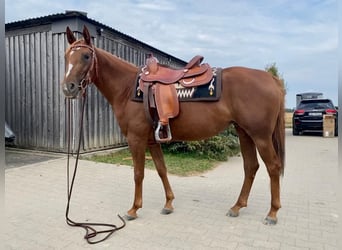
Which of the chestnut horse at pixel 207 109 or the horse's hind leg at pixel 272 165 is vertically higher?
the chestnut horse at pixel 207 109

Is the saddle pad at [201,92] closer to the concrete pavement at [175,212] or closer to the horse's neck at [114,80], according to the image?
the horse's neck at [114,80]

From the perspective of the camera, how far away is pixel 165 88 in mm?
2975

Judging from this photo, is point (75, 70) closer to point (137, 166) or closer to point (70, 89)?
point (70, 89)

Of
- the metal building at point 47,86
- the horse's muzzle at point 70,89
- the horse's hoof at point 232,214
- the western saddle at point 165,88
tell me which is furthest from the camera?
the metal building at point 47,86

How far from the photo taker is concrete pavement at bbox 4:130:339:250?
2561 mm

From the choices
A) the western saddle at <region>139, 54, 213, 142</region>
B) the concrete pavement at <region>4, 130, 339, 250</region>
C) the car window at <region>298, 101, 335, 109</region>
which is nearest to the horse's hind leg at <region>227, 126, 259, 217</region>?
the concrete pavement at <region>4, 130, 339, 250</region>

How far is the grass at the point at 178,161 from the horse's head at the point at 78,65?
9.75 ft

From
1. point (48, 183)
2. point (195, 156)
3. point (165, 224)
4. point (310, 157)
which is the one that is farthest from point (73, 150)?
point (310, 157)

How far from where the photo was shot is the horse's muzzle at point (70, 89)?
105 inches

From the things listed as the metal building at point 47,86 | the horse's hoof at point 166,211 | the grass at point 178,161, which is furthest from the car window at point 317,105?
the horse's hoof at point 166,211

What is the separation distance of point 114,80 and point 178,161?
347 centimetres

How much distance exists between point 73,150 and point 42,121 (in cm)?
Result: 131

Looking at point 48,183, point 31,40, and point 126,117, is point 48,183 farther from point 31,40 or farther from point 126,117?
point 31,40

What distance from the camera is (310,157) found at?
24.6ft
